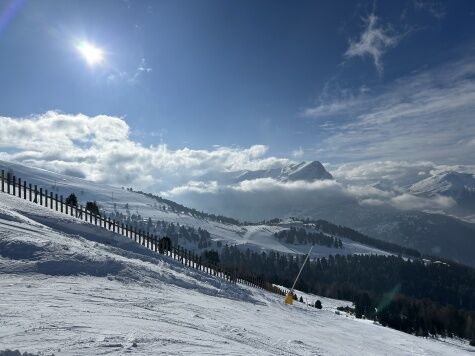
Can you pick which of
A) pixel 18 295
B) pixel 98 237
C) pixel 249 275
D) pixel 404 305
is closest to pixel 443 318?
pixel 404 305

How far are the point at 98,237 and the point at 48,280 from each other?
33.3 feet

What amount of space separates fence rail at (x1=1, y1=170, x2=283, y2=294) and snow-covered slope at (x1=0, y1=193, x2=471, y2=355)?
7012 millimetres

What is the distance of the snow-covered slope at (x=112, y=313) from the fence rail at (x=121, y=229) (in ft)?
23.0

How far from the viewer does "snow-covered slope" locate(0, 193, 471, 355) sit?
7.26 metres

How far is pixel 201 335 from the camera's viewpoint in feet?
29.8

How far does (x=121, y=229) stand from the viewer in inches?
1102

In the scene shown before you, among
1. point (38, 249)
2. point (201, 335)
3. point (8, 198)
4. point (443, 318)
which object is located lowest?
point (443, 318)

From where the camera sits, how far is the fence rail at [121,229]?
82.5ft

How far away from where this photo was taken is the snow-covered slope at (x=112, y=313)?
7.26m

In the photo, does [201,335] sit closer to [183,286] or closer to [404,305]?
[183,286]

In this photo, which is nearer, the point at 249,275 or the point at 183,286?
the point at 183,286

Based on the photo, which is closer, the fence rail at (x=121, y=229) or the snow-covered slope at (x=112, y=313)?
the snow-covered slope at (x=112, y=313)

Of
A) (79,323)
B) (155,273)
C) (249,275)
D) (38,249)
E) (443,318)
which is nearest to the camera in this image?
(79,323)

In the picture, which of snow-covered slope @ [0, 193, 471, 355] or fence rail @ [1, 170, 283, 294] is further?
fence rail @ [1, 170, 283, 294]
